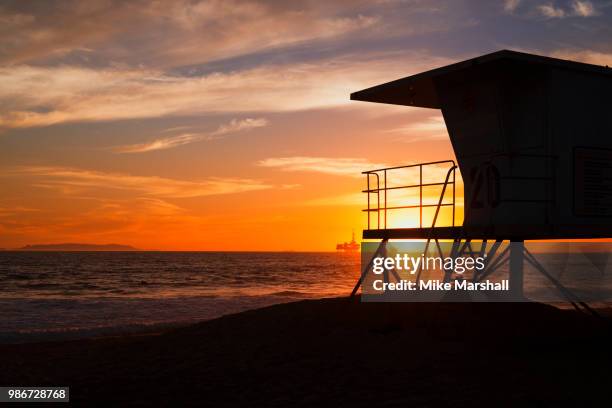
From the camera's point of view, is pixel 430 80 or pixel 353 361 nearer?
pixel 353 361

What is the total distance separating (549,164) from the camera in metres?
13.1

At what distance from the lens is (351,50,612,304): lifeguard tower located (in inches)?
516

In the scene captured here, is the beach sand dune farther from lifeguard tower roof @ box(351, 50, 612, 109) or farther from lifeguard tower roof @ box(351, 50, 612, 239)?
lifeguard tower roof @ box(351, 50, 612, 109)

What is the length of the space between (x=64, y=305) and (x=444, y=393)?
27.1 metres

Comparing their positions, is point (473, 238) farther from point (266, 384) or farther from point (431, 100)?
point (266, 384)

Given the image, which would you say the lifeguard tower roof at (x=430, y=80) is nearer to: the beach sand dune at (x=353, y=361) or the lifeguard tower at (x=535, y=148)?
the lifeguard tower at (x=535, y=148)

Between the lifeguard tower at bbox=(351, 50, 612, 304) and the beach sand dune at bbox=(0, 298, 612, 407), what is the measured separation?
2083mm

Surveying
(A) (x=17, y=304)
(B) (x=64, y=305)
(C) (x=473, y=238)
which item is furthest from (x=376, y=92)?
(A) (x=17, y=304)

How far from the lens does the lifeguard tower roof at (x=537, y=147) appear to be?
43.0 feet

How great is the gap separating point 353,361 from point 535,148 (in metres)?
5.86

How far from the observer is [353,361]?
11.4 metres

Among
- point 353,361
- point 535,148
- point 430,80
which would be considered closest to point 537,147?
point 535,148

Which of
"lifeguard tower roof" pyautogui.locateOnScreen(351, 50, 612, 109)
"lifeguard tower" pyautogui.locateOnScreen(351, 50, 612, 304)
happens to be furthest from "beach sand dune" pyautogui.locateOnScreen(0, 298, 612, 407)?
"lifeguard tower roof" pyautogui.locateOnScreen(351, 50, 612, 109)

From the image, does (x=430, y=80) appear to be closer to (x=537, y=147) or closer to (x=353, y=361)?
(x=537, y=147)
